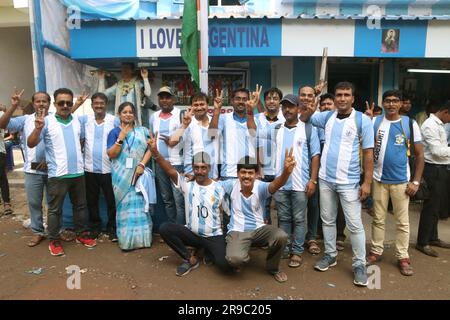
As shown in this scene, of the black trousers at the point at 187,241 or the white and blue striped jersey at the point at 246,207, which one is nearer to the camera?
the white and blue striped jersey at the point at 246,207

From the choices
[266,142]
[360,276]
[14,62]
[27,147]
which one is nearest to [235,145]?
[266,142]

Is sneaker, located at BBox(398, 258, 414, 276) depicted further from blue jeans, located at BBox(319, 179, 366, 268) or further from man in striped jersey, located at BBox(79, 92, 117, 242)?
man in striped jersey, located at BBox(79, 92, 117, 242)

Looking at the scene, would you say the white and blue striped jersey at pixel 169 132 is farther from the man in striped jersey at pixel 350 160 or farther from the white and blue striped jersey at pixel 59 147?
the man in striped jersey at pixel 350 160

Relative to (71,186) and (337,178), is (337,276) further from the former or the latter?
(71,186)

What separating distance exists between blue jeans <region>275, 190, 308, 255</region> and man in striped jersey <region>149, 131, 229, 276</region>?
67 centimetres

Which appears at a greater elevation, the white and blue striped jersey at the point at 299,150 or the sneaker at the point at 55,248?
the white and blue striped jersey at the point at 299,150

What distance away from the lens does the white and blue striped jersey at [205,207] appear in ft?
11.7

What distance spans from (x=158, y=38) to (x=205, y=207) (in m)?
3.38

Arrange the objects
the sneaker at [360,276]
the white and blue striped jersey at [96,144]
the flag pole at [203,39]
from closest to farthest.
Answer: the sneaker at [360,276] → the white and blue striped jersey at [96,144] → the flag pole at [203,39]

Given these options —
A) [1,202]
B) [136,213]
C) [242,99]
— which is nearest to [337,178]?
[242,99]

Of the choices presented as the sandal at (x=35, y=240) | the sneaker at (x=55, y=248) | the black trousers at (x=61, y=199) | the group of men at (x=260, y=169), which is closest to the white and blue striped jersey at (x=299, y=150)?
the group of men at (x=260, y=169)

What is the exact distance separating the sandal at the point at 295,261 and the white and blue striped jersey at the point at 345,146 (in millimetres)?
920

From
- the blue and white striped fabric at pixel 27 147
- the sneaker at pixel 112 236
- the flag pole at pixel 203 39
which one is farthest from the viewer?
the flag pole at pixel 203 39

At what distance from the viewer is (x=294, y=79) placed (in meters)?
6.74
